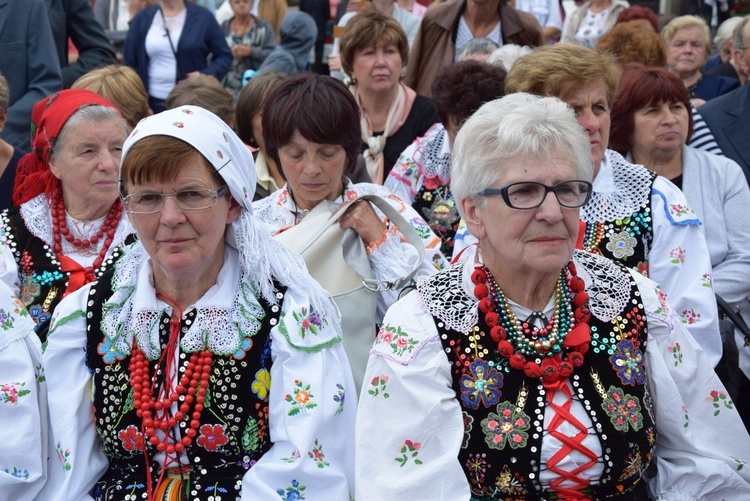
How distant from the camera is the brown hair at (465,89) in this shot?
4746 millimetres

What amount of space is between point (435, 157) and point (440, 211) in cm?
31

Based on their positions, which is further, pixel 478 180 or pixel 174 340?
pixel 174 340

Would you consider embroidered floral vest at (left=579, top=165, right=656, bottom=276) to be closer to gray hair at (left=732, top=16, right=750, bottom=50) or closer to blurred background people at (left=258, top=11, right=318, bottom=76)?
gray hair at (left=732, top=16, right=750, bottom=50)

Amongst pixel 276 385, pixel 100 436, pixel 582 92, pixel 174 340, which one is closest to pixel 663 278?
pixel 582 92

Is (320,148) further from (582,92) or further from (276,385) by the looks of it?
(276,385)

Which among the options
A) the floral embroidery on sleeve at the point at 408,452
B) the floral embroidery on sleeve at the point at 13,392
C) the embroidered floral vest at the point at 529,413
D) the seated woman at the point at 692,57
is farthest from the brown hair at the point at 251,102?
the seated woman at the point at 692,57

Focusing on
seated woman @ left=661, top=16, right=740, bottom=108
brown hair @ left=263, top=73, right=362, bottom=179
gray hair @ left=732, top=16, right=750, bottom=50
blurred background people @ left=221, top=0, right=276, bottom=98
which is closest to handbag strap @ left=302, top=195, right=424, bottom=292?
brown hair @ left=263, top=73, right=362, bottom=179

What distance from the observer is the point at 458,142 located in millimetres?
2906

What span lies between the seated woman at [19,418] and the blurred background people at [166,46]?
5.46 metres

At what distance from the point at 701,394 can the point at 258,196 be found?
2795 mm

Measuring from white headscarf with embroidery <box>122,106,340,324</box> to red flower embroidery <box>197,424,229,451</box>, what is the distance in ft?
1.35

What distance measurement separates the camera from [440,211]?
186 inches

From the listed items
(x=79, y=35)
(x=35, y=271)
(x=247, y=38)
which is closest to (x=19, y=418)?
(x=35, y=271)

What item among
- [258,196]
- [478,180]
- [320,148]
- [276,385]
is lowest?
[258,196]
